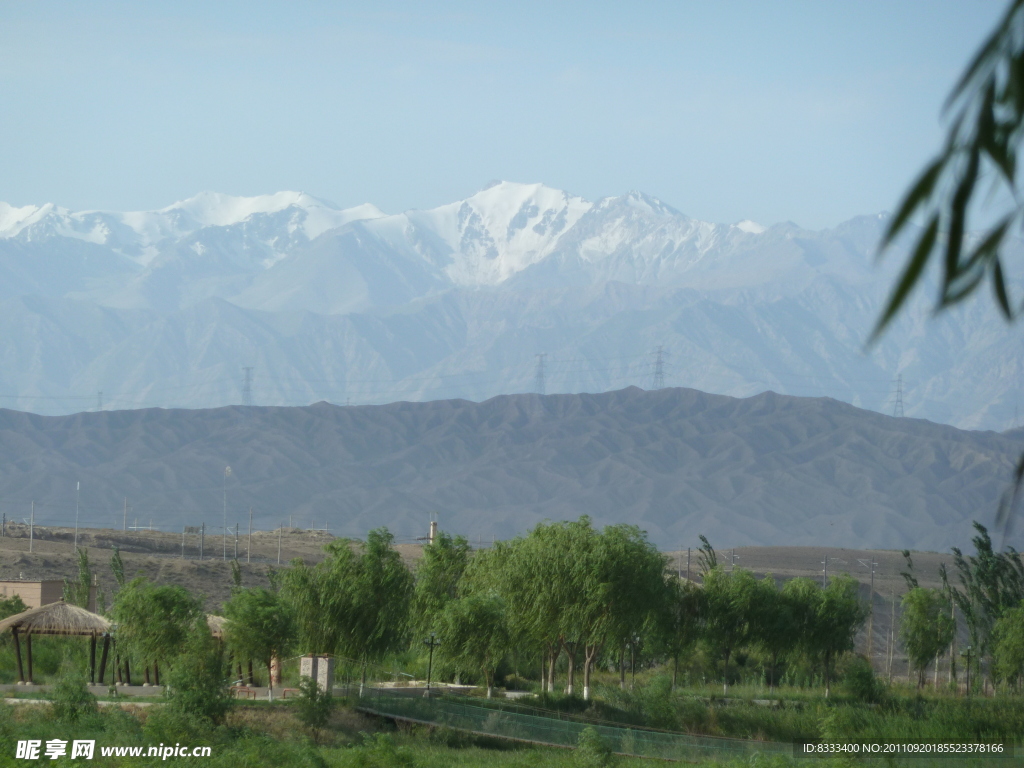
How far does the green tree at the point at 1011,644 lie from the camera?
166 ft

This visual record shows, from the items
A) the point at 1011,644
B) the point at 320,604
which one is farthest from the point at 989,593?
the point at 320,604

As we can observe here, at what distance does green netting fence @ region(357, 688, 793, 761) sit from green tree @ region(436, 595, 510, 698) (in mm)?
3468

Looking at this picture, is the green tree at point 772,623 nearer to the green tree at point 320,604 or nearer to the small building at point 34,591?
the green tree at point 320,604

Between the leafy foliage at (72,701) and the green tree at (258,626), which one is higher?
the green tree at (258,626)

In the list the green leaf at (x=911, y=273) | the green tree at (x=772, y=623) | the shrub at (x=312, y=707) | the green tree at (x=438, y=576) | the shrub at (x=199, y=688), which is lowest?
the shrub at (x=312, y=707)

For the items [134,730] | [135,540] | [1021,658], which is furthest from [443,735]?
[135,540]

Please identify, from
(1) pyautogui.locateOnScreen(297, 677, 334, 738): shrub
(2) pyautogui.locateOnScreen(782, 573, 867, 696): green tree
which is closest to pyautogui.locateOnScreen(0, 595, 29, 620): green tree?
(1) pyautogui.locateOnScreen(297, 677, 334, 738): shrub

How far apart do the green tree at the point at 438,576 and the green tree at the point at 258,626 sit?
9.84 m

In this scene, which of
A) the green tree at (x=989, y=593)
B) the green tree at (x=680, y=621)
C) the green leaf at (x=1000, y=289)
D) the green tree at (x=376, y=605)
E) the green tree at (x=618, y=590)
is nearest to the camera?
the green leaf at (x=1000, y=289)

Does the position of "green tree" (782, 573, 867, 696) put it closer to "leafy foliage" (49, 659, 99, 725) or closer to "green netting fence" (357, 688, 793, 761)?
"green netting fence" (357, 688, 793, 761)

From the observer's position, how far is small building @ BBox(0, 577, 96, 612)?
181 ft

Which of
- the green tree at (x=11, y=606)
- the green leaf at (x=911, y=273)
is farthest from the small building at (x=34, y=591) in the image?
the green leaf at (x=911, y=273)

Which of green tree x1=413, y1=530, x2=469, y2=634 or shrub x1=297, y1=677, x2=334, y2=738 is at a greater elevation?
green tree x1=413, y1=530, x2=469, y2=634

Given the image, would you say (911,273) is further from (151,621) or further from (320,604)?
(320,604)
